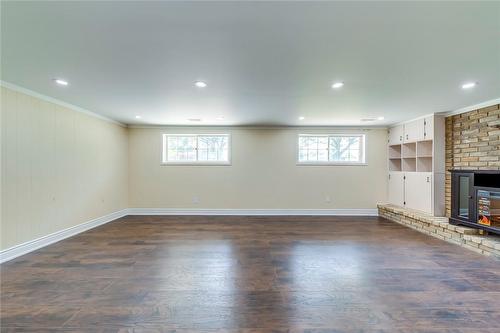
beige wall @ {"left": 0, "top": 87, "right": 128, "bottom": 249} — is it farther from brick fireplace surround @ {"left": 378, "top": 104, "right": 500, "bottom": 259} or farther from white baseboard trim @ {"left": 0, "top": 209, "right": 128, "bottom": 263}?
brick fireplace surround @ {"left": 378, "top": 104, "right": 500, "bottom": 259}

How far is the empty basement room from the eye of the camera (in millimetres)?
1814

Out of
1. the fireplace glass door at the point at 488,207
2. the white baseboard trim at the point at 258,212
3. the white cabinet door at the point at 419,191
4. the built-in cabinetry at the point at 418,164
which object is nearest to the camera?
the fireplace glass door at the point at 488,207

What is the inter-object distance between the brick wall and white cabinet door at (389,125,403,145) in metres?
1.03

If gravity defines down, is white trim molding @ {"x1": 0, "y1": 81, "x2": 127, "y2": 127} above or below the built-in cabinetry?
above

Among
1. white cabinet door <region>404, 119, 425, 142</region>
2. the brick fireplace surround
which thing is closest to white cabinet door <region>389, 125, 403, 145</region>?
white cabinet door <region>404, 119, 425, 142</region>

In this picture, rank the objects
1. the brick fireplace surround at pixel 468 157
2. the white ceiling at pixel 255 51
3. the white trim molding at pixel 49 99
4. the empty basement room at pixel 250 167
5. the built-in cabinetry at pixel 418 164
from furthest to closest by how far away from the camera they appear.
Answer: the built-in cabinetry at pixel 418 164, the brick fireplace surround at pixel 468 157, the white trim molding at pixel 49 99, the empty basement room at pixel 250 167, the white ceiling at pixel 255 51

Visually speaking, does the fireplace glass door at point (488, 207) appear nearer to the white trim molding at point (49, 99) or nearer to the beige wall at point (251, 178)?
the beige wall at point (251, 178)

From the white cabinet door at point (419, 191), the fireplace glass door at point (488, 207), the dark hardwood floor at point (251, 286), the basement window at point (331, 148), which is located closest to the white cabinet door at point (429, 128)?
the white cabinet door at point (419, 191)

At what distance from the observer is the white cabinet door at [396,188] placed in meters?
5.44

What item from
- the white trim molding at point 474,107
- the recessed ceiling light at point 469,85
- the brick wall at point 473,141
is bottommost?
the brick wall at point 473,141

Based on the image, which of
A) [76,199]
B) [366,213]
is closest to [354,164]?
[366,213]

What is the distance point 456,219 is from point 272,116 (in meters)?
3.67

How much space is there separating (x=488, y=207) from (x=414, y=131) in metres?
2.03

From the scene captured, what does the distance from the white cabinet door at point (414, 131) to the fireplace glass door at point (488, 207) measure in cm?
160
